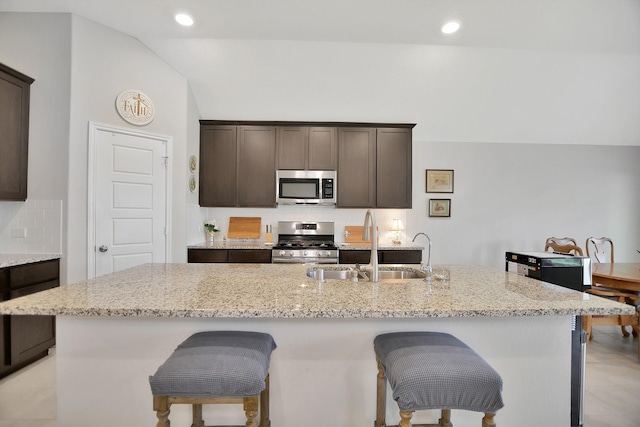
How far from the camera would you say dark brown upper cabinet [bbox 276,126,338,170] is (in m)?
4.04

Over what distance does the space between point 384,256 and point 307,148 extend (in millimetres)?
1758

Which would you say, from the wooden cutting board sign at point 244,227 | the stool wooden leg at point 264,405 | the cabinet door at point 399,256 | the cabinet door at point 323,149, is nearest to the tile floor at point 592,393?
the stool wooden leg at point 264,405

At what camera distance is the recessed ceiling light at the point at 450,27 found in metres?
2.54

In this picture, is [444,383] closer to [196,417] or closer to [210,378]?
[210,378]

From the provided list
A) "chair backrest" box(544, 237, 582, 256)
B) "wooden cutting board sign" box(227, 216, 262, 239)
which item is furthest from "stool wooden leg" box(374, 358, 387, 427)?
"chair backrest" box(544, 237, 582, 256)

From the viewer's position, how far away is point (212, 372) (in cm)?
110

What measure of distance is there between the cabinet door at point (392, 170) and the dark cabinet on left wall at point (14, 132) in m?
3.73

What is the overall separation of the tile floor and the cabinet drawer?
0.70 m

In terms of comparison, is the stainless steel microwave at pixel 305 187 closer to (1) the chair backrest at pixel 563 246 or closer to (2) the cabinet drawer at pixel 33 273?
(2) the cabinet drawer at pixel 33 273

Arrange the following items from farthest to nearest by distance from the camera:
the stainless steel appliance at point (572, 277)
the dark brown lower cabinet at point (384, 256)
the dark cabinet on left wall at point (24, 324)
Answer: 1. the dark brown lower cabinet at point (384, 256)
2. the dark cabinet on left wall at point (24, 324)
3. the stainless steel appliance at point (572, 277)

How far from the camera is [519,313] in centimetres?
123

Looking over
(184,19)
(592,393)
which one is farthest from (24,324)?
(592,393)

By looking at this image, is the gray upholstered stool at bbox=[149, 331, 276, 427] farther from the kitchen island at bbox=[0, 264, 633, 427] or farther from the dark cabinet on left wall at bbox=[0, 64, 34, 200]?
the dark cabinet on left wall at bbox=[0, 64, 34, 200]

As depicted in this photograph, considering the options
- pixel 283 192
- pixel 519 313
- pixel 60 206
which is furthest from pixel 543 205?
pixel 60 206
